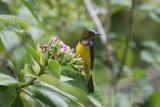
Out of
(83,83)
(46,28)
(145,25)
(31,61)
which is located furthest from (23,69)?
(145,25)

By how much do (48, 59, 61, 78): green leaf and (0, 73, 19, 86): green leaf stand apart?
10 centimetres

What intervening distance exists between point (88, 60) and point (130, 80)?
1755 mm

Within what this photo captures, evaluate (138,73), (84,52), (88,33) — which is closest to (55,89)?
(84,52)

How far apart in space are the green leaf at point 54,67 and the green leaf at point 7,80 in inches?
3.9

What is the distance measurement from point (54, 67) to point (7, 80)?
0.42ft

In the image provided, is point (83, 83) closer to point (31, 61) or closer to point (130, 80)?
point (31, 61)

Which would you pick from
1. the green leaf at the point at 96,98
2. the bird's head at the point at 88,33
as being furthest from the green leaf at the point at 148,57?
the green leaf at the point at 96,98

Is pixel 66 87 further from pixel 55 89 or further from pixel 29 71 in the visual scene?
pixel 29 71

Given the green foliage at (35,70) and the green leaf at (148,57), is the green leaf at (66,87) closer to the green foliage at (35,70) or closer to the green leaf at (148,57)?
the green foliage at (35,70)

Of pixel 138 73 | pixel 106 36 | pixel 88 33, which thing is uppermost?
pixel 88 33

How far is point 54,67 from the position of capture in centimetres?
140

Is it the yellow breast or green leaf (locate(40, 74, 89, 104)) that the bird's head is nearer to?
the yellow breast

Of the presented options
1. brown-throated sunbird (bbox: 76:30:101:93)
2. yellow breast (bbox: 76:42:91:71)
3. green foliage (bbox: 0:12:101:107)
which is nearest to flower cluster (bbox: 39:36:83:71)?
green foliage (bbox: 0:12:101:107)

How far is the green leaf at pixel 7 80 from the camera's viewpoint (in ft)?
4.46
